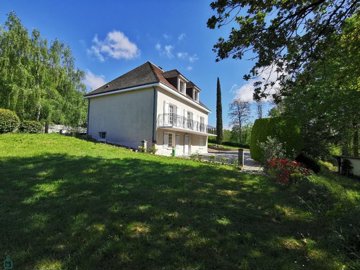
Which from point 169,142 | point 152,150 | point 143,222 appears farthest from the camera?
point 169,142

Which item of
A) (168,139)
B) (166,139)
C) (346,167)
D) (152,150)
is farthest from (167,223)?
(168,139)

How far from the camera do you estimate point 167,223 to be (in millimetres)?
4387

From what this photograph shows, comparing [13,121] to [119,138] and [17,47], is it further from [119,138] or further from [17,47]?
[17,47]

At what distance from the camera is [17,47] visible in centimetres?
2466

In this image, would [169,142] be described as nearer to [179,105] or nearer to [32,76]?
[179,105]

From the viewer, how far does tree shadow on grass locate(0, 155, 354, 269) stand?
10.9ft

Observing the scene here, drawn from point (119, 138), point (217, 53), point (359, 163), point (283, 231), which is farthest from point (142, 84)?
point (283, 231)

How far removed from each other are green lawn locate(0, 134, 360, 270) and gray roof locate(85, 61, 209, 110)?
44.9 ft

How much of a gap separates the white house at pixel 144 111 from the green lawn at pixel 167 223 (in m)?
12.4

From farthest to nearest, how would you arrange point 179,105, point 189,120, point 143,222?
point 189,120, point 179,105, point 143,222

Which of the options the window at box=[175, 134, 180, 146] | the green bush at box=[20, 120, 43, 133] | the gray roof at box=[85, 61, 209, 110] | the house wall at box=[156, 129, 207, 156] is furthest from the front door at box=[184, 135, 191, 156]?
the green bush at box=[20, 120, 43, 133]

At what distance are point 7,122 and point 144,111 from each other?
950 cm

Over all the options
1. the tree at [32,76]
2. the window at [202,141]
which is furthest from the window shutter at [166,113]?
the tree at [32,76]

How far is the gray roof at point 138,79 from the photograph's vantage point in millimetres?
20156
